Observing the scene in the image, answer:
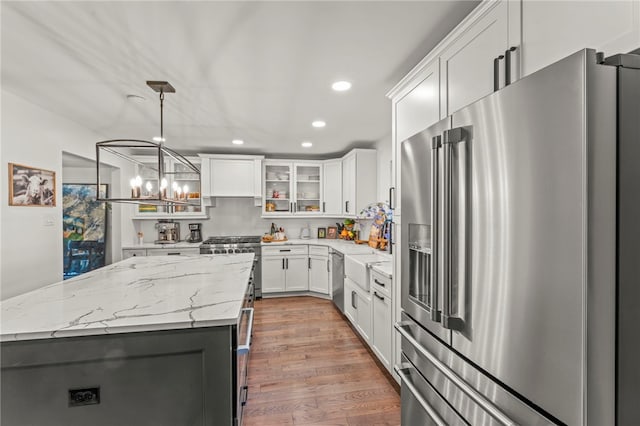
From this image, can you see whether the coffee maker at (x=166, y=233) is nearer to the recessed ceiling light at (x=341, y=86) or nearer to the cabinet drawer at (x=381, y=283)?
the cabinet drawer at (x=381, y=283)

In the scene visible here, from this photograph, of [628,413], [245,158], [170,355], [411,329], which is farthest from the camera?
[245,158]

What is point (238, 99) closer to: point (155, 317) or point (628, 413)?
point (155, 317)

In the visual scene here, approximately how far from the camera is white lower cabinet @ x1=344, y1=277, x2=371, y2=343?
286 centimetres

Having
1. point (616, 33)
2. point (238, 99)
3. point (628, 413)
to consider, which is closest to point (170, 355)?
point (628, 413)

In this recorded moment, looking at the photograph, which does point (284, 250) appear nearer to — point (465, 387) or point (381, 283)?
point (381, 283)

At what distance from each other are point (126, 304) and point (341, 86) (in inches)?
83.2

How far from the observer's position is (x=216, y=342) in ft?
4.42

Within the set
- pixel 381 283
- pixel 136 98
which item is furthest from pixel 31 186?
pixel 381 283

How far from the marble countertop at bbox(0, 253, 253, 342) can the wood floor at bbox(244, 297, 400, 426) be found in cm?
93

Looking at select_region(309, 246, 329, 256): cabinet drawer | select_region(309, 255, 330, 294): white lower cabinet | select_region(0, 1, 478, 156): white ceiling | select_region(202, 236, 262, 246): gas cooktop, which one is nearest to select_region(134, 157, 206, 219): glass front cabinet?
select_region(202, 236, 262, 246): gas cooktop

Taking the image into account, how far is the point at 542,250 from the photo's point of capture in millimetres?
785

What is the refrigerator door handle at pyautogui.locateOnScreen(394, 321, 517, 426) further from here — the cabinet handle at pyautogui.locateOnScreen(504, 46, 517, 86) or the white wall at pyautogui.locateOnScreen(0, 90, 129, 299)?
the white wall at pyautogui.locateOnScreen(0, 90, 129, 299)

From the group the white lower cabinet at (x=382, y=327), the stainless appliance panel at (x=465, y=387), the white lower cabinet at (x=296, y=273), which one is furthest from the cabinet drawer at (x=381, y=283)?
the white lower cabinet at (x=296, y=273)

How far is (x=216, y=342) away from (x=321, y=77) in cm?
192
